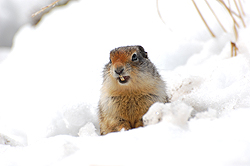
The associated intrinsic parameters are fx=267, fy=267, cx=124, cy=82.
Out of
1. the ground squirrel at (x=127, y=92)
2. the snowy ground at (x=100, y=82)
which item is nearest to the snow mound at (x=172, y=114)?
the snowy ground at (x=100, y=82)

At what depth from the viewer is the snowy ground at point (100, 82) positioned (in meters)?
1.31

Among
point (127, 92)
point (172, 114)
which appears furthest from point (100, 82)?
point (172, 114)

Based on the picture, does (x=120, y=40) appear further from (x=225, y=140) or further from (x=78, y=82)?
(x=225, y=140)

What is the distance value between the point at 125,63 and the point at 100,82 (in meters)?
1.37

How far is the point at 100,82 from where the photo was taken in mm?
3600

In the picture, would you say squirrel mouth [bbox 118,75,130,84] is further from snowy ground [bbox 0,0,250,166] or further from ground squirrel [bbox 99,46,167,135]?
snowy ground [bbox 0,0,250,166]

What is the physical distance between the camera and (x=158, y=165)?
3.86ft

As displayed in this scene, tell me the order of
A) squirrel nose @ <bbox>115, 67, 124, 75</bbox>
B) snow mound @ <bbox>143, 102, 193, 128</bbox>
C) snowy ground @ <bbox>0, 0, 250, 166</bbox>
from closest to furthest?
1. snowy ground @ <bbox>0, 0, 250, 166</bbox>
2. snow mound @ <bbox>143, 102, 193, 128</bbox>
3. squirrel nose @ <bbox>115, 67, 124, 75</bbox>

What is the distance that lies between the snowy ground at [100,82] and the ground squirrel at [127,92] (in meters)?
0.26

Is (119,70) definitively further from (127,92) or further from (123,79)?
(127,92)

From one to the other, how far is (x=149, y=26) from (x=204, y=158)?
3.41 m

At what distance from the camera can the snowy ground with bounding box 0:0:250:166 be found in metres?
1.31

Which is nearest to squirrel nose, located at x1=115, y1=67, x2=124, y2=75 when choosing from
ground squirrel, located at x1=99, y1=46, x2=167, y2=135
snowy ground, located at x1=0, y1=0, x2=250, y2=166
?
ground squirrel, located at x1=99, y1=46, x2=167, y2=135

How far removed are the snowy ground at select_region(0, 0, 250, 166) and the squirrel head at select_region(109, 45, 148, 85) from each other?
1.66ft
